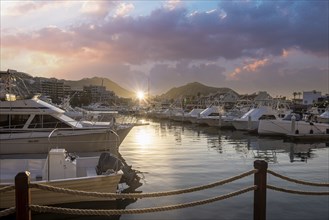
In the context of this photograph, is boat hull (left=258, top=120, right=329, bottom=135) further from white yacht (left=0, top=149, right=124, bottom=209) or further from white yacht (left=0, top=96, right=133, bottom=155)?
white yacht (left=0, top=149, right=124, bottom=209)

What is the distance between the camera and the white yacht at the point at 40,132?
18.8 meters

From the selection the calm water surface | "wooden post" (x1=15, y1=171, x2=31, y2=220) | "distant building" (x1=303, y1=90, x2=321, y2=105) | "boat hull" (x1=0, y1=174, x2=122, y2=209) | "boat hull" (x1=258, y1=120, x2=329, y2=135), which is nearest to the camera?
"wooden post" (x1=15, y1=171, x2=31, y2=220)

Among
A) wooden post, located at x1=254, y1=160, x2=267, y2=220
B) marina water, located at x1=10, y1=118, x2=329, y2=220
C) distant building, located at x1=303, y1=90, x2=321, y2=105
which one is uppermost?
distant building, located at x1=303, y1=90, x2=321, y2=105

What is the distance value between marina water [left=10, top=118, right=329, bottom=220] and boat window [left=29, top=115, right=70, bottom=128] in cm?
448

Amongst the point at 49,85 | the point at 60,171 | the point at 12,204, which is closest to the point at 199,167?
the point at 60,171

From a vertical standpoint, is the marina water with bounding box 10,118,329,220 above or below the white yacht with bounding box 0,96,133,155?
below

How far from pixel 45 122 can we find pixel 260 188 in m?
16.0

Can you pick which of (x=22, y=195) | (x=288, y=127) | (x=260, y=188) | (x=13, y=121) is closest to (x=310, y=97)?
(x=288, y=127)

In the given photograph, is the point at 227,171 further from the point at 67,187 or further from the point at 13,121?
the point at 13,121

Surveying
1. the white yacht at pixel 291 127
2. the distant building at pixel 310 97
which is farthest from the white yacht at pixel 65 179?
the distant building at pixel 310 97

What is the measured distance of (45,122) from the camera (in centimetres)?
1977

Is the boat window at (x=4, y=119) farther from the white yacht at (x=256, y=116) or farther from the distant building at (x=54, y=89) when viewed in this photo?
the distant building at (x=54, y=89)

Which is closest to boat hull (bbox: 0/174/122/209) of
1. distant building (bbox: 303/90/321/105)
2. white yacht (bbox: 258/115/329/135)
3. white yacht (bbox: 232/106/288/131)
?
white yacht (bbox: 258/115/329/135)

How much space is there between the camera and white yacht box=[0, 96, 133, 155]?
1881cm
